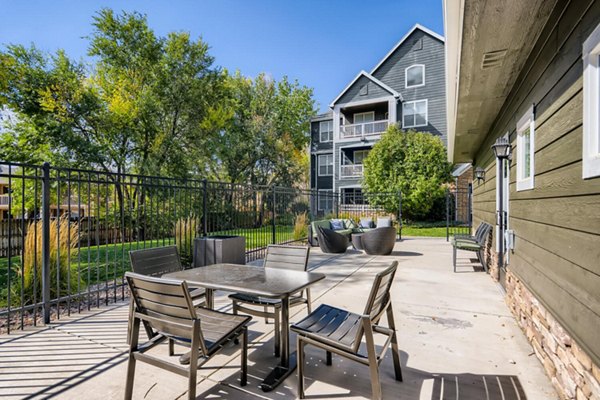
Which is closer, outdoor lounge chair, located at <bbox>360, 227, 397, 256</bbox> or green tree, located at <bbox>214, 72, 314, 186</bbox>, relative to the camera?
outdoor lounge chair, located at <bbox>360, 227, 397, 256</bbox>

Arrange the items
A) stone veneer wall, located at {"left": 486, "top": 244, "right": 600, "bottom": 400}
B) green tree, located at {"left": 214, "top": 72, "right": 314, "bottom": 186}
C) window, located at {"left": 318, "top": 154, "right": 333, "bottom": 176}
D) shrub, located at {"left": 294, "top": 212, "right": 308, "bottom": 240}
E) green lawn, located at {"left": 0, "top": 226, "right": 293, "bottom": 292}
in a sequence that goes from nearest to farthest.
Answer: stone veneer wall, located at {"left": 486, "top": 244, "right": 600, "bottom": 400}, green lawn, located at {"left": 0, "top": 226, "right": 293, "bottom": 292}, shrub, located at {"left": 294, "top": 212, "right": 308, "bottom": 240}, green tree, located at {"left": 214, "top": 72, "right": 314, "bottom": 186}, window, located at {"left": 318, "top": 154, "right": 333, "bottom": 176}

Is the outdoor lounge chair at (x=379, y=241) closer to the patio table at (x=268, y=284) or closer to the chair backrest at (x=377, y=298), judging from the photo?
the patio table at (x=268, y=284)

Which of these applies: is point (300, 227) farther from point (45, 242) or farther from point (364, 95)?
point (364, 95)

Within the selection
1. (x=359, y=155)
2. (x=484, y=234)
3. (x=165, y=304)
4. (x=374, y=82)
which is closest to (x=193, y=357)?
(x=165, y=304)

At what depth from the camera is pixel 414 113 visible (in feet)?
58.2

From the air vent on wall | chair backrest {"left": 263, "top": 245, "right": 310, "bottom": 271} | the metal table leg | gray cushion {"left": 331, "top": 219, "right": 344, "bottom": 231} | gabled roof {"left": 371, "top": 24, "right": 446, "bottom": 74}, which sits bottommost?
the metal table leg

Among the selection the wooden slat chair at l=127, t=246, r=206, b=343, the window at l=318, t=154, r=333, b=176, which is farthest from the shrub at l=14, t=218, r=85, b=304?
the window at l=318, t=154, r=333, b=176

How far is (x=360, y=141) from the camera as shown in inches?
742

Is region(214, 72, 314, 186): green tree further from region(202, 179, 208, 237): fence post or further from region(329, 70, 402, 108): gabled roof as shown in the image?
region(202, 179, 208, 237): fence post

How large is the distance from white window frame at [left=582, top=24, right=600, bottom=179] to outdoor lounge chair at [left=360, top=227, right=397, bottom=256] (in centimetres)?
627

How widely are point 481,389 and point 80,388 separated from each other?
9.74 ft

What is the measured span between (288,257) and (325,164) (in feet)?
A: 60.2

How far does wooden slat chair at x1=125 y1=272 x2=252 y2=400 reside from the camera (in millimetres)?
1977

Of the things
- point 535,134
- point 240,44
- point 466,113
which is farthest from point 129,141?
point 535,134
